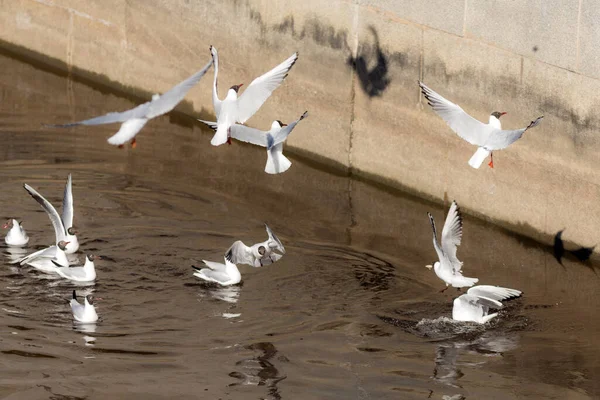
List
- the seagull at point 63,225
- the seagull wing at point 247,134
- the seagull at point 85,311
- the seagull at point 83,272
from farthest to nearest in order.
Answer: the seagull at point 63,225
the seagull wing at point 247,134
the seagull at point 83,272
the seagull at point 85,311

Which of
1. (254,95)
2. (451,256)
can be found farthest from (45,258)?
(451,256)

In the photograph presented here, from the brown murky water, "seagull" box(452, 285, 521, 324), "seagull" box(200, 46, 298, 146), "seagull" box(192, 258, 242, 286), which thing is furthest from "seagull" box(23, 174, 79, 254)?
"seagull" box(452, 285, 521, 324)

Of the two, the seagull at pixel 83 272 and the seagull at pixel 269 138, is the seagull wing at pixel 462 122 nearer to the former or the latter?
the seagull at pixel 269 138

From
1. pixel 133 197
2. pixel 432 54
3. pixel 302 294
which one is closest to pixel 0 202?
pixel 133 197

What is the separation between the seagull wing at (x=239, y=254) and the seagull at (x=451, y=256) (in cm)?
203

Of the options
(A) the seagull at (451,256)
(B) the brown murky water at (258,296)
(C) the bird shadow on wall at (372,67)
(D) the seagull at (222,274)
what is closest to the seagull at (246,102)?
(D) the seagull at (222,274)

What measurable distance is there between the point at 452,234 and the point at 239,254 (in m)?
2.33

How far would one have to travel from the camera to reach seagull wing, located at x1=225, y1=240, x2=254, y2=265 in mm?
15000

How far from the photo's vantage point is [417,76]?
18.3 meters

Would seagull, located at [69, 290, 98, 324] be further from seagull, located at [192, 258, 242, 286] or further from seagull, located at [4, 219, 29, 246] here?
seagull, located at [4, 219, 29, 246]

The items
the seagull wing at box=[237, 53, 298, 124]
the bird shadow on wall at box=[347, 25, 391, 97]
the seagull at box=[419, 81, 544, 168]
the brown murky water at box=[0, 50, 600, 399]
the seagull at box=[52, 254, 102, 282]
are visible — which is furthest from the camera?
the bird shadow on wall at box=[347, 25, 391, 97]

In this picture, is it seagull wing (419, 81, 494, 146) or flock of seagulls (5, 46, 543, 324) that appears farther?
seagull wing (419, 81, 494, 146)

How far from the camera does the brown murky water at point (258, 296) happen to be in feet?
42.1

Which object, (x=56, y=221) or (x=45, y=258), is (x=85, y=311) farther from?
(x=56, y=221)
